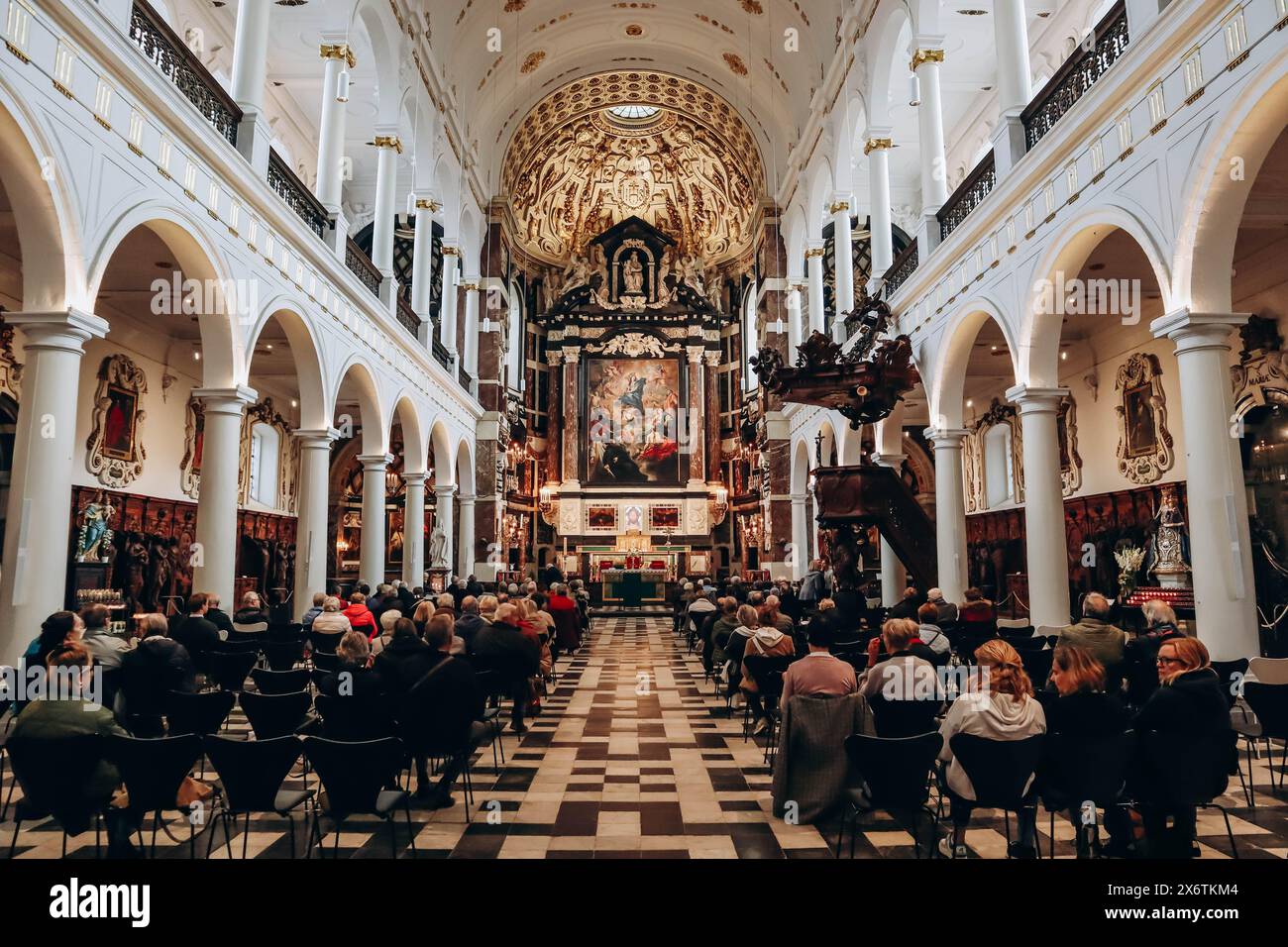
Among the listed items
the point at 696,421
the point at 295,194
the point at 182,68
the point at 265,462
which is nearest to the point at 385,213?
the point at 295,194

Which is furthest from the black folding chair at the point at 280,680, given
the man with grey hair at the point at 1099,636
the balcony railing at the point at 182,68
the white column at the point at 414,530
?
the white column at the point at 414,530

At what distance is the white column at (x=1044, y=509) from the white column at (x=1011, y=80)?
2.94m

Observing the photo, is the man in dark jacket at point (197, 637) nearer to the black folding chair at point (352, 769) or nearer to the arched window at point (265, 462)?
the black folding chair at point (352, 769)

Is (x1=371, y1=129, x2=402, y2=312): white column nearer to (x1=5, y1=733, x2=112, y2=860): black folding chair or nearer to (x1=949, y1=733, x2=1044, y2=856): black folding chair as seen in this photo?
(x1=5, y1=733, x2=112, y2=860): black folding chair

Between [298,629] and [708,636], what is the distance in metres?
4.88

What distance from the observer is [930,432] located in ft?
41.4

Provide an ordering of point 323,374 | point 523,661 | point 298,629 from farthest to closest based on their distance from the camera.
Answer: point 323,374, point 298,629, point 523,661

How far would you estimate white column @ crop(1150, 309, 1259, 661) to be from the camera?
643cm

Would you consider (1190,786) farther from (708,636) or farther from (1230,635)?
(708,636)

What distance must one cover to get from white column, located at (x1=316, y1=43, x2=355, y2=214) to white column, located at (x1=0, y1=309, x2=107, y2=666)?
6.75 metres

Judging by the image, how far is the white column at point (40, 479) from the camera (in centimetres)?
639
